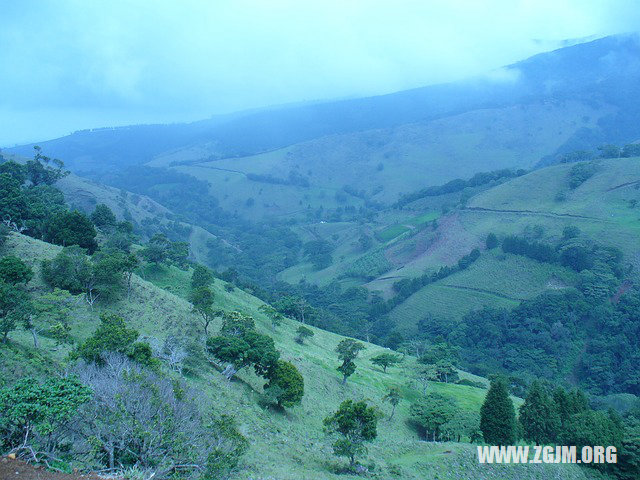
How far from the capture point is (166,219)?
166m

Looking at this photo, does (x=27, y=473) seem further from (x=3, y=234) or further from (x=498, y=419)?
(x=3, y=234)

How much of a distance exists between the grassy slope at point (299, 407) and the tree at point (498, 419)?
169 inches

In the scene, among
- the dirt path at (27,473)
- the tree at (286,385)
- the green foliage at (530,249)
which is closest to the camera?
the dirt path at (27,473)

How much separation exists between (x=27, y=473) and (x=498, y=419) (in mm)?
29132

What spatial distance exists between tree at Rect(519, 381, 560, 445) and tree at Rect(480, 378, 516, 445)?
2.96 metres

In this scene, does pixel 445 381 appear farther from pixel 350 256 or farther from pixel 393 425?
pixel 350 256

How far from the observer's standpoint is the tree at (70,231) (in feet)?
145

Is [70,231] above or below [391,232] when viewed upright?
above

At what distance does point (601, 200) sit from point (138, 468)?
115303 millimetres

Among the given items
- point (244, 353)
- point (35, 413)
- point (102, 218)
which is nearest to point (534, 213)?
point (102, 218)

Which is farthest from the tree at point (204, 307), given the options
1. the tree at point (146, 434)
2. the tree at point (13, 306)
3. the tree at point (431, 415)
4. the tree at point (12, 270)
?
the tree at point (146, 434)

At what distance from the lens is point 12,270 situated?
1147 inches

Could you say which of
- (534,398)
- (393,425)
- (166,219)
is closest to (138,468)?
(393,425)

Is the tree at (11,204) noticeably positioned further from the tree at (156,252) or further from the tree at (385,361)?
the tree at (385,361)
